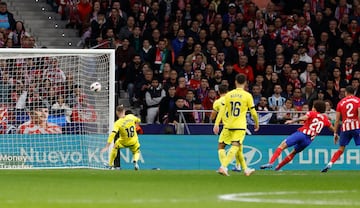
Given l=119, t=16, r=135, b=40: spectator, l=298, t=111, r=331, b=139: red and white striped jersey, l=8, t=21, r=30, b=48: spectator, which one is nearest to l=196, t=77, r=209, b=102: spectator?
l=119, t=16, r=135, b=40: spectator

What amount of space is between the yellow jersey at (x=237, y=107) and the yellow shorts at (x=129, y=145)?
505 cm

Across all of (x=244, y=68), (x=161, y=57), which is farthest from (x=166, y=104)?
(x=244, y=68)

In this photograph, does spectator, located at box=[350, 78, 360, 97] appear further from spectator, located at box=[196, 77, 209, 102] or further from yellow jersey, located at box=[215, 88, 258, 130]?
yellow jersey, located at box=[215, 88, 258, 130]

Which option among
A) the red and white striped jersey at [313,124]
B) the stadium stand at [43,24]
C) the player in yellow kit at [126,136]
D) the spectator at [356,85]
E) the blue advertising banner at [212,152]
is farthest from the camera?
the stadium stand at [43,24]

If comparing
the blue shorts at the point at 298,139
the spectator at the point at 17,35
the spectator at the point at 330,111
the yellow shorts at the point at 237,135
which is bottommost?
the blue shorts at the point at 298,139

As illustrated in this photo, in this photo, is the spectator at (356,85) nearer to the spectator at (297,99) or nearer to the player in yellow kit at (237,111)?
the spectator at (297,99)

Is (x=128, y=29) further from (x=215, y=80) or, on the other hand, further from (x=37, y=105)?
(x=37, y=105)

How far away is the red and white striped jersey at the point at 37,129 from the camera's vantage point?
74.6 feet

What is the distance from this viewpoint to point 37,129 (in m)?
22.8

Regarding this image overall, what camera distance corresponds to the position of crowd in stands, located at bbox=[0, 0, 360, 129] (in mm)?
26609

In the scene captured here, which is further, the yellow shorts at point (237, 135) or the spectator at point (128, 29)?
the spectator at point (128, 29)

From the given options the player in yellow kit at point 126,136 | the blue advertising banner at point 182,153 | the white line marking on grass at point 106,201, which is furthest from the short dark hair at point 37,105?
the white line marking on grass at point 106,201

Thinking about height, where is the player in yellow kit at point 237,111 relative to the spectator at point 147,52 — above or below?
below

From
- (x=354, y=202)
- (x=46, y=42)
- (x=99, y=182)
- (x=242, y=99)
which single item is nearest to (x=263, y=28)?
(x=46, y=42)
